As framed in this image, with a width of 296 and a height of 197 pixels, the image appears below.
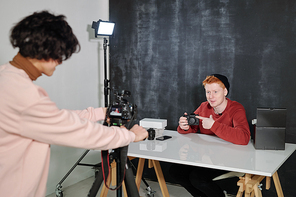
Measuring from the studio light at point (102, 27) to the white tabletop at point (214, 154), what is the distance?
155cm

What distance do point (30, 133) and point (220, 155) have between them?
140 centimetres

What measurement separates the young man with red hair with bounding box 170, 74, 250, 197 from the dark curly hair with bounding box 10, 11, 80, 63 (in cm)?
153

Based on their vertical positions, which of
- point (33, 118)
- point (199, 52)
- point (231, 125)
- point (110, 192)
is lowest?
point (110, 192)

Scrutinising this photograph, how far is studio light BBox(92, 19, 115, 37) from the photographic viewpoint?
126 inches

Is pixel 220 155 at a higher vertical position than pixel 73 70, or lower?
lower

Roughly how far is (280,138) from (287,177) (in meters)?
0.89

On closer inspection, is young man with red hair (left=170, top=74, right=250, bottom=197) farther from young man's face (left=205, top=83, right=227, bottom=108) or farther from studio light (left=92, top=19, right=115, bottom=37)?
studio light (left=92, top=19, right=115, bottom=37)

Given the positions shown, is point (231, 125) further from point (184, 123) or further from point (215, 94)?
point (184, 123)

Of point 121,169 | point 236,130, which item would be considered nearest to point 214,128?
point 236,130

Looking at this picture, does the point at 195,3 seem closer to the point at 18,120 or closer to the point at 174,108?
the point at 174,108

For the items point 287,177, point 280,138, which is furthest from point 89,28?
point 287,177

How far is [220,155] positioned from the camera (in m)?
1.99

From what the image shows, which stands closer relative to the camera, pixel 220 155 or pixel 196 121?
pixel 220 155

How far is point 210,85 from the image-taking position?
8.25ft
